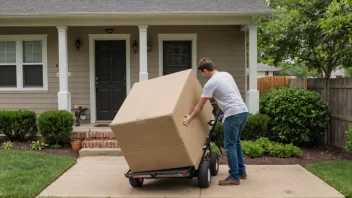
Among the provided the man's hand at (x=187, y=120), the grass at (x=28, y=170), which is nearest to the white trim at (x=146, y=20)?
the grass at (x=28, y=170)

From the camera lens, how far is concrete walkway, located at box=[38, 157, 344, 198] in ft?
17.5

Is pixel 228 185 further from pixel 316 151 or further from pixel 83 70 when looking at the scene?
pixel 83 70

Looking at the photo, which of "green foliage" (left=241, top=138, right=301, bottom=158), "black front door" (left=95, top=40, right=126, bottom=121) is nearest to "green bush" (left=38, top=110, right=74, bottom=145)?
"black front door" (left=95, top=40, right=126, bottom=121)

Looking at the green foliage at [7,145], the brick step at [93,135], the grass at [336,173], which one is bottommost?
the grass at [336,173]

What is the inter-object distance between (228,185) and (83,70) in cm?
630

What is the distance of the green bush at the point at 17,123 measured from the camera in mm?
9124

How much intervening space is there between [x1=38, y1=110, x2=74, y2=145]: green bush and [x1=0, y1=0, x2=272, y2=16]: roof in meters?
2.43

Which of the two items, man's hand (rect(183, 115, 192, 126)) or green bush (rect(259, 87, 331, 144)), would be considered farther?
green bush (rect(259, 87, 331, 144))

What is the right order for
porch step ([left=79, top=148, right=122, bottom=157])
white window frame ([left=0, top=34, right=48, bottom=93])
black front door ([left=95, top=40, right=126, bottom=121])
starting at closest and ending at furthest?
porch step ([left=79, top=148, right=122, bottom=157])
white window frame ([left=0, top=34, right=48, bottom=93])
black front door ([left=95, top=40, right=126, bottom=121])

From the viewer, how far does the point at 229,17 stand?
9500 mm

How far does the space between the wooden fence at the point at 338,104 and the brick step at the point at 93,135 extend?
201 inches

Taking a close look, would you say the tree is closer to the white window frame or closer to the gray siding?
the gray siding

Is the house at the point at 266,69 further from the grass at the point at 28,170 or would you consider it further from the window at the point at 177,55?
the grass at the point at 28,170

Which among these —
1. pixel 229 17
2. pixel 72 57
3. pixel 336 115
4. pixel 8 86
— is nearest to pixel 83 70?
pixel 72 57
